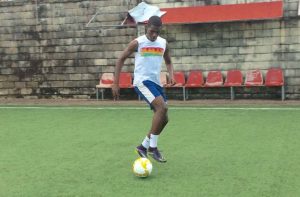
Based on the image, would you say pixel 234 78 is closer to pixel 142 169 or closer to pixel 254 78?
pixel 254 78

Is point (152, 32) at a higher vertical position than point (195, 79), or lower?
higher

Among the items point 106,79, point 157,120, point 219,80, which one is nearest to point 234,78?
point 219,80

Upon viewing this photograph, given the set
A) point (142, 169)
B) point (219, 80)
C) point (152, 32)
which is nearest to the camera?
point (142, 169)

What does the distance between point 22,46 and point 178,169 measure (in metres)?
11.6

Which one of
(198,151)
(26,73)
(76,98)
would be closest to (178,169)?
(198,151)

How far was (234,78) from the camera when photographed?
14266 mm

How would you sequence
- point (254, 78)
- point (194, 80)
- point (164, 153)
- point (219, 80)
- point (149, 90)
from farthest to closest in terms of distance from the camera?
point (194, 80), point (219, 80), point (254, 78), point (164, 153), point (149, 90)

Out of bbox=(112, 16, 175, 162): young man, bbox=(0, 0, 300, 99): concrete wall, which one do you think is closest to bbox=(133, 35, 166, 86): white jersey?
bbox=(112, 16, 175, 162): young man

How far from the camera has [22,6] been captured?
16.1 meters

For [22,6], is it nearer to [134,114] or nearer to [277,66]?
[134,114]

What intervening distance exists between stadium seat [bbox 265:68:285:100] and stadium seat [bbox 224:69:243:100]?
0.80 meters

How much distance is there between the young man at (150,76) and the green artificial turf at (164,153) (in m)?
0.41

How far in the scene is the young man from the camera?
6363mm

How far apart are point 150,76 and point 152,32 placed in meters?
0.61
